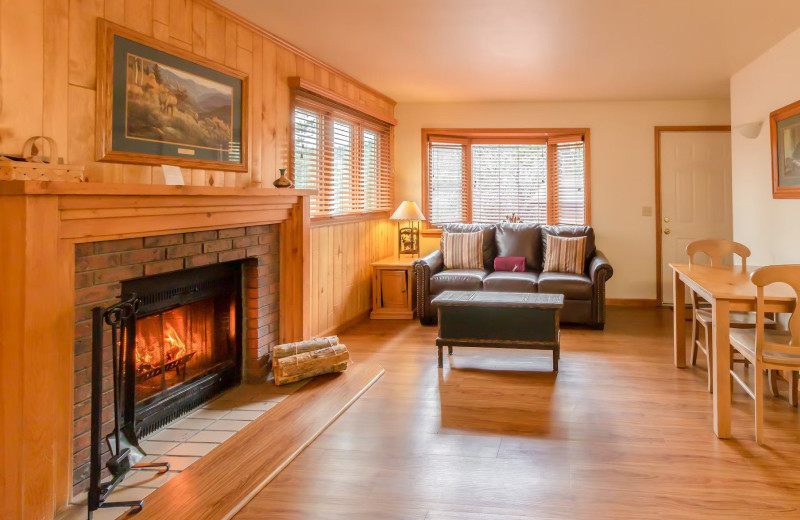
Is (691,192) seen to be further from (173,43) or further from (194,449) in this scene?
(194,449)

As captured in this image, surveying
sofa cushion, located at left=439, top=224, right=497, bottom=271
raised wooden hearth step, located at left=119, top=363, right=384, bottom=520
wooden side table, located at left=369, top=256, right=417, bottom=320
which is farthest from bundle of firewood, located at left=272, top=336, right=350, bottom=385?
sofa cushion, located at left=439, top=224, right=497, bottom=271

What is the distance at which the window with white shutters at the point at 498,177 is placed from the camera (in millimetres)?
7051

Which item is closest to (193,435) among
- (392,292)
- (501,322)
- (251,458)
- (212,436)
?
(212,436)

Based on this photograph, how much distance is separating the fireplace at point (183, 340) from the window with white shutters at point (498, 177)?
3803 millimetres

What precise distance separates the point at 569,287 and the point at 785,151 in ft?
6.79

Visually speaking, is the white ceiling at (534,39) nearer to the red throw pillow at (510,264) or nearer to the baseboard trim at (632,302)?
the red throw pillow at (510,264)

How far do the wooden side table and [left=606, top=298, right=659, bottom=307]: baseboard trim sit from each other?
2.41 m

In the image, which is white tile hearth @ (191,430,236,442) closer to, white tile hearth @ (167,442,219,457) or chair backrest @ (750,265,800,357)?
white tile hearth @ (167,442,219,457)

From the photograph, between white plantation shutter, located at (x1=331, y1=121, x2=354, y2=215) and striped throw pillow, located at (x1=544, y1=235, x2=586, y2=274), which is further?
striped throw pillow, located at (x1=544, y1=235, x2=586, y2=274)

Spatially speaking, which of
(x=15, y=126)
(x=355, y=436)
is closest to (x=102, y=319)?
(x=15, y=126)

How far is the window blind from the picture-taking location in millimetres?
4773

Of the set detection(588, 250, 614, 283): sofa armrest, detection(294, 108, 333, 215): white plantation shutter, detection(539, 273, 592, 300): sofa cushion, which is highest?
detection(294, 108, 333, 215): white plantation shutter

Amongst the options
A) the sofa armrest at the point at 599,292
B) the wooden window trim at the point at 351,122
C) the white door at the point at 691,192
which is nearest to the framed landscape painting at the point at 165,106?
the wooden window trim at the point at 351,122

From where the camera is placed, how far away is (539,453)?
9.20 ft
